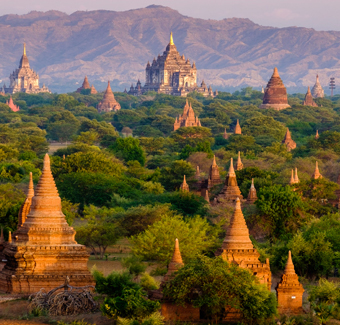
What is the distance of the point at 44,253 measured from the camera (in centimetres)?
3097

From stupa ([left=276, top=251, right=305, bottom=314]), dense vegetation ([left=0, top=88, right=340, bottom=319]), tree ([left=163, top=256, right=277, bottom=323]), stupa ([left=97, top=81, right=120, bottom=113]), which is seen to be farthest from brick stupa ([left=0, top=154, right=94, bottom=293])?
stupa ([left=97, top=81, right=120, bottom=113])

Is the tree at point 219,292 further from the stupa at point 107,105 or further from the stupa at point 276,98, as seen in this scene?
the stupa at point 107,105

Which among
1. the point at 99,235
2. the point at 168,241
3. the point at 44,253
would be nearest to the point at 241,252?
the point at 44,253

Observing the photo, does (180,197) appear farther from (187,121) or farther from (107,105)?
(107,105)

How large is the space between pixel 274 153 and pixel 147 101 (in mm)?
104098

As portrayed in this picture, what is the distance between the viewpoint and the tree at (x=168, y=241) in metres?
38.4

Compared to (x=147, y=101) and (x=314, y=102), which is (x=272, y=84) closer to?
(x=314, y=102)

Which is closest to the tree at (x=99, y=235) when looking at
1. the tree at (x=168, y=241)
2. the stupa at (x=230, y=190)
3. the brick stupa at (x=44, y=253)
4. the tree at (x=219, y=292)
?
the tree at (x=168, y=241)

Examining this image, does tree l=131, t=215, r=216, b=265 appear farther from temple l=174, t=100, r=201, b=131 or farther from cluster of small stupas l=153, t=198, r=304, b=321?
temple l=174, t=100, r=201, b=131

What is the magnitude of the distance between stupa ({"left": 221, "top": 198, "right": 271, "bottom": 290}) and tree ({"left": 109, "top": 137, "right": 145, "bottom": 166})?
54207 millimetres

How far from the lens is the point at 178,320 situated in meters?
28.1

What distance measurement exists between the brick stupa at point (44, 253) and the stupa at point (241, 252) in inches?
153

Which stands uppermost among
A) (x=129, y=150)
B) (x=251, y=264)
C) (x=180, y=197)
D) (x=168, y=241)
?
(x=251, y=264)

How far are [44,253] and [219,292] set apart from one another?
5.54m
